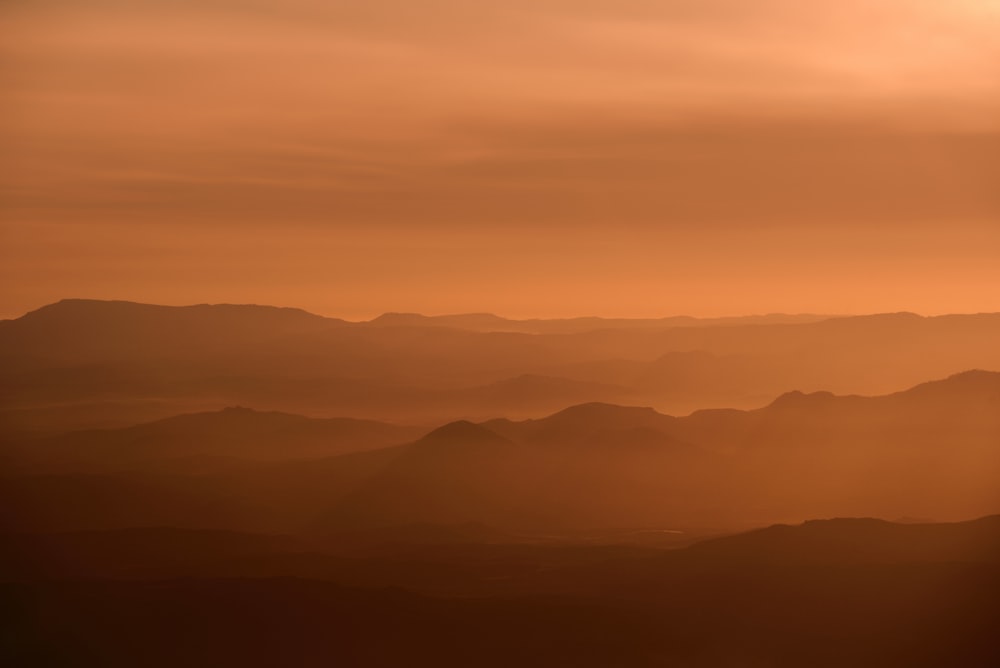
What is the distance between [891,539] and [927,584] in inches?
800

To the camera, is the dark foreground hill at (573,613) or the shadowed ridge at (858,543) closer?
the dark foreground hill at (573,613)

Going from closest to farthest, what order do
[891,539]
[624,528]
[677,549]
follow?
[891,539] → [677,549] → [624,528]

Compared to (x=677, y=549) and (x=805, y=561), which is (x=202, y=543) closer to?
(x=677, y=549)

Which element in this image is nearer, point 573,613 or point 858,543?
point 573,613

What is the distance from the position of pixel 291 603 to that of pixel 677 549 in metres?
47.3

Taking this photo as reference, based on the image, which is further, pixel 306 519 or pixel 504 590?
pixel 306 519

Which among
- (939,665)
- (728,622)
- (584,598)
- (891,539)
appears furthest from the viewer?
(891,539)

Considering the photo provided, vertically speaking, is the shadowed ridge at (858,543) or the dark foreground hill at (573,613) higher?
the shadowed ridge at (858,543)

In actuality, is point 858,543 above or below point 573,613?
above

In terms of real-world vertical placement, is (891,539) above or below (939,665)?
above

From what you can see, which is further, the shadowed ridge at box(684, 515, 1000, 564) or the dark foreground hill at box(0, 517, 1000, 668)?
the shadowed ridge at box(684, 515, 1000, 564)

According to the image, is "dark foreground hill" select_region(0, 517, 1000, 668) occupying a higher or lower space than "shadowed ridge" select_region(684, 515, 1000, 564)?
lower

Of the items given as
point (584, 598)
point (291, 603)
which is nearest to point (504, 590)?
point (584, 598)

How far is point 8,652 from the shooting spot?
11650 cm
